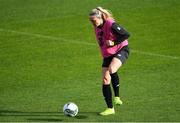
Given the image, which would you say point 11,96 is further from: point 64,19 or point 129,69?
point 64,19

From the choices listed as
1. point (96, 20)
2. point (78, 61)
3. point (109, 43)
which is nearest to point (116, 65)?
point (109, 43)

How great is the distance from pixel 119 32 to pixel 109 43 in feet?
1.29

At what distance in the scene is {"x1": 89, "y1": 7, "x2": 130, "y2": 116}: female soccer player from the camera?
14.4 metres

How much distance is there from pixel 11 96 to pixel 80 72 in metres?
3.33

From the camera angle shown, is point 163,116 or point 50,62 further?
point 50,62

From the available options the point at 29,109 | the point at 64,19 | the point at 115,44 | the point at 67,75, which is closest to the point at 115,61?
the point at 115,44

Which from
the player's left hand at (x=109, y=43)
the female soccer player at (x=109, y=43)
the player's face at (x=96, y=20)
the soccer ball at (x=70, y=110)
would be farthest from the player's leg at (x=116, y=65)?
the soccer ball at (x=70, y=110)

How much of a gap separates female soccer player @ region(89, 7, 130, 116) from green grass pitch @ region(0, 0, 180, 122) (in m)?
0.71

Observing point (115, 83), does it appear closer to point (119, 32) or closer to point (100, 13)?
point (119, 32)

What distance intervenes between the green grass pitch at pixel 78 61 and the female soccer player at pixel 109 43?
71 cm

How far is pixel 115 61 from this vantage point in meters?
14.6

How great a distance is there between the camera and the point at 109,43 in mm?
14734

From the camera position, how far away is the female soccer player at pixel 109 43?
14.4m

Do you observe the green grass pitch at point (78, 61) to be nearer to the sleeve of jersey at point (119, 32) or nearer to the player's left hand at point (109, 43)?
the player's left hand at point (109, 43)
